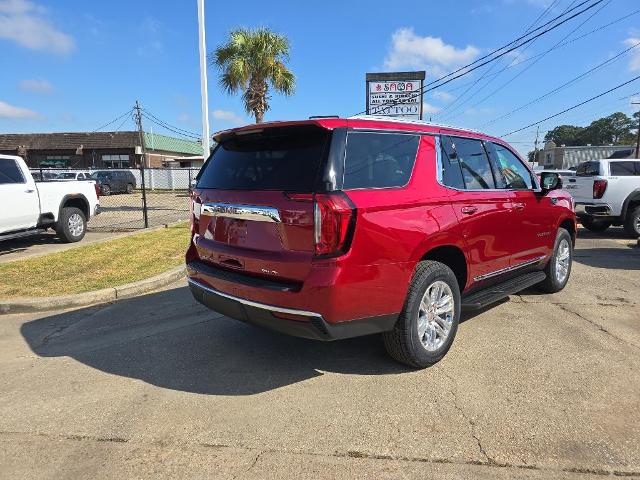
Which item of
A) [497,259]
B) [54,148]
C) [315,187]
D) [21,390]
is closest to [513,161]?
[497,259]

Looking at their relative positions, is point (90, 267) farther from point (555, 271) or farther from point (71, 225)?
point (555, 271)

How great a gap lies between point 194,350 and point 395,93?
1824cm

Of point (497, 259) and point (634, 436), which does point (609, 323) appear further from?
point (634, 436)

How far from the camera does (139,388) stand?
3654 millimetres

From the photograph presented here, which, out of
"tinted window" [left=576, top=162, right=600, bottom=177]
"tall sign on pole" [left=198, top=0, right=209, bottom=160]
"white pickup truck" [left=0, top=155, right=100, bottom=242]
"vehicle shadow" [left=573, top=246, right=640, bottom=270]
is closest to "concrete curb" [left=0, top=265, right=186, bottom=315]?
"white pickup truck" [left=0, top=155, right=100, bottom=242]

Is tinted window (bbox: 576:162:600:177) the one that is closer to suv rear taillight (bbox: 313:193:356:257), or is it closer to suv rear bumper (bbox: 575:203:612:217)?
suv rear bumper (bbox: 575:203:612:217)

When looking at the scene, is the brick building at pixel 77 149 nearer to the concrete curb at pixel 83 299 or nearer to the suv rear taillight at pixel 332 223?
the concrete curb at pixel 83 299

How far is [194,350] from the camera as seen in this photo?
4.38 metres

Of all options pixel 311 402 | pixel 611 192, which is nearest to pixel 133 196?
pixel 611 192

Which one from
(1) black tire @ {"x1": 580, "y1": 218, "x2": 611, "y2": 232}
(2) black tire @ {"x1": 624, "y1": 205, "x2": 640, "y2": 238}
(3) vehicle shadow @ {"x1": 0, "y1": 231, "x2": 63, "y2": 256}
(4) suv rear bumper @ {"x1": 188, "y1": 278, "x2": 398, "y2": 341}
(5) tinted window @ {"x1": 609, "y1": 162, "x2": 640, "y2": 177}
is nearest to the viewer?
(4) suv rear bumper @ {"x1": 188, "y1": 278, "x2": 398, "y2": 341}

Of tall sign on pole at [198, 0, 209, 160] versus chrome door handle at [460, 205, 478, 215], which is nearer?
chrome door handle at [460, 205, 478, 215]

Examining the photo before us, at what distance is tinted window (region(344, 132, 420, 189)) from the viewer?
3361 mm

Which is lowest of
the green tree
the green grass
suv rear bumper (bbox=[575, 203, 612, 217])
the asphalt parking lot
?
the asphalt parking lot

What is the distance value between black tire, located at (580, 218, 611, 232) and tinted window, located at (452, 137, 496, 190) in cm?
890
